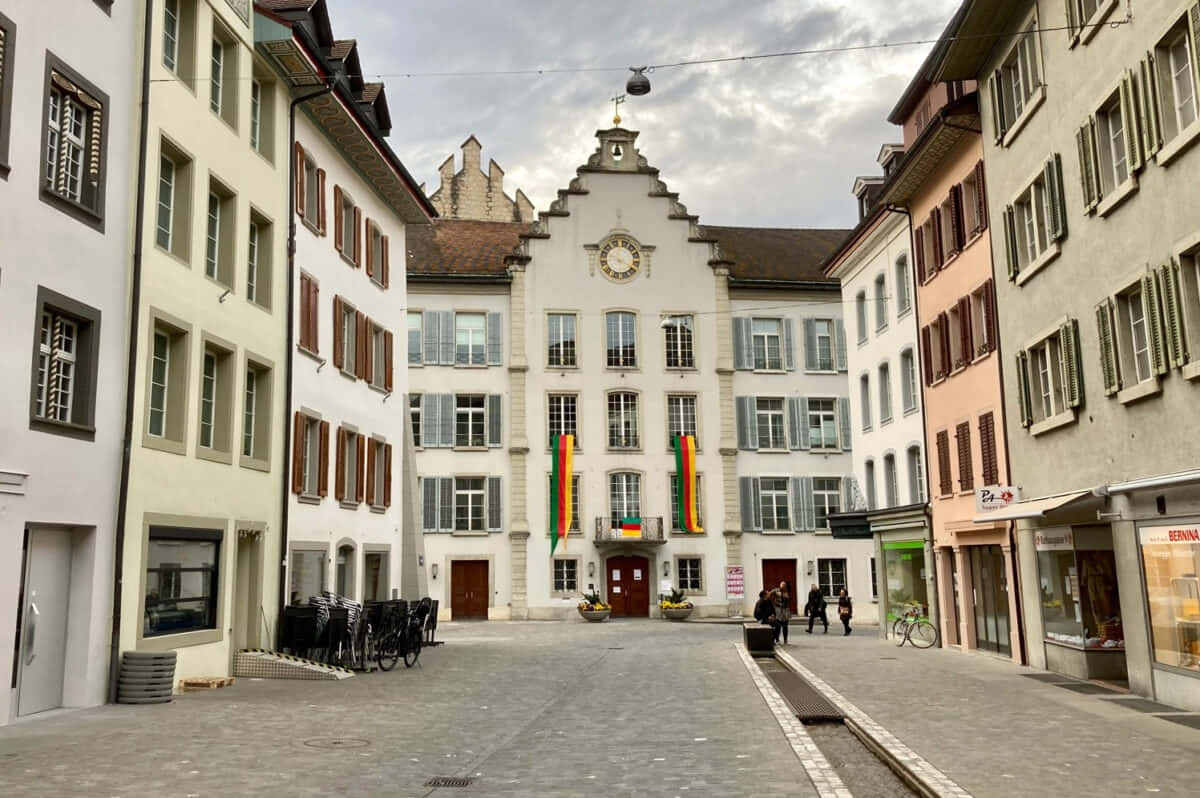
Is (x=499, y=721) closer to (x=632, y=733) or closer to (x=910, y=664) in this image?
(x=632, y=733)

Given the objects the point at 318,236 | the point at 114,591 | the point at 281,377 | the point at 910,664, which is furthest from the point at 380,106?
the point at 910,664

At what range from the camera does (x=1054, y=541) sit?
62.6 feet

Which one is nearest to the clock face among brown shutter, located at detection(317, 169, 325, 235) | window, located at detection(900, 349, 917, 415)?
window, located at detection(900, 349, 917, 415)

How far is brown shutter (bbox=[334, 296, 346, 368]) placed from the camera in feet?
78.0

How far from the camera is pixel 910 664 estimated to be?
71.3ft

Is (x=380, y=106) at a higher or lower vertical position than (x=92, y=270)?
higher

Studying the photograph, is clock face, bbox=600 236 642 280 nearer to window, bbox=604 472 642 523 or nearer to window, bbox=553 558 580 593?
window, bbox=604 472 642 523

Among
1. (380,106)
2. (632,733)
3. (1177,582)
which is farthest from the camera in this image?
(380,106)

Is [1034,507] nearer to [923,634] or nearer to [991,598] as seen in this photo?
[991,598]

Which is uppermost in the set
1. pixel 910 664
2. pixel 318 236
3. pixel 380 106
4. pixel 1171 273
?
pixel 380 106

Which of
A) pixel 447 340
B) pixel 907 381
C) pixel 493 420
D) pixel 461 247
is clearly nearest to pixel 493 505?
pixel 493 420

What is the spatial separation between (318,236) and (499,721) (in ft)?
42.1

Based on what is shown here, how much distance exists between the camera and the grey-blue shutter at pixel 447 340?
46.0m

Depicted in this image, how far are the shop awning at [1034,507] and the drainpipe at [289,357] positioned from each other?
12.9m
